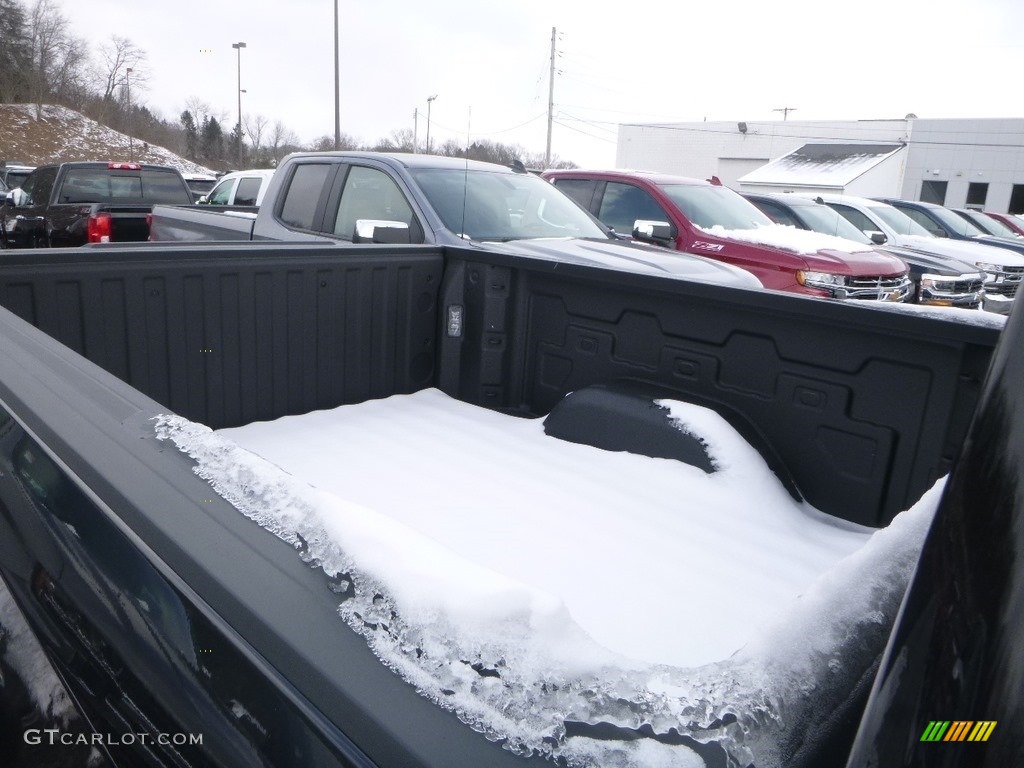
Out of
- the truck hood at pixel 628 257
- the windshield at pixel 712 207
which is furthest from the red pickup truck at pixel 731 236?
the truck hood at pixel 628 257

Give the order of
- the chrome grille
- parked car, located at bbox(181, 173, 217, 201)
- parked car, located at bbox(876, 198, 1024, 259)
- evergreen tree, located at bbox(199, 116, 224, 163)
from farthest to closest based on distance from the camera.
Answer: evergreen tree, located at bbox(199, 116, 224, 163) → parked car, located at bbox(181, 173, 217, 201) → parked car, located at bbox(876, 198, 1024, 259) → the chrome grille

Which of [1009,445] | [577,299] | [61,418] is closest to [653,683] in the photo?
[1009,445]

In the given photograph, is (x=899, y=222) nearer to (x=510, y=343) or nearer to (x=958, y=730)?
(x=510, y=343)

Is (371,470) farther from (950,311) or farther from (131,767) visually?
(950,311)

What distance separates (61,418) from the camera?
1438 mm

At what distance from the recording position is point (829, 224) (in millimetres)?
11086

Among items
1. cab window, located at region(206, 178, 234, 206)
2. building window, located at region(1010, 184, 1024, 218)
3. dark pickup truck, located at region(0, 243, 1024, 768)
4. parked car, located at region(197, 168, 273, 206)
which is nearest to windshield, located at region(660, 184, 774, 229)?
dark pickup truck, located at region(0, 243, 1024, 768)

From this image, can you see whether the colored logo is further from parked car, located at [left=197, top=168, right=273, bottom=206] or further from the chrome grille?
parked car, located at [left=197, top=168, right=273, bottom=206]

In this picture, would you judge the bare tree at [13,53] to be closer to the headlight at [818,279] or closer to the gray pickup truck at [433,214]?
the gray pickup truck at [433,214]

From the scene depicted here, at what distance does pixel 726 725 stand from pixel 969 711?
220 millimetres

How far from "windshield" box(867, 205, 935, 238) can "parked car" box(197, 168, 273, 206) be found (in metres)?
9.35

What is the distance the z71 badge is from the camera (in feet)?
23.8

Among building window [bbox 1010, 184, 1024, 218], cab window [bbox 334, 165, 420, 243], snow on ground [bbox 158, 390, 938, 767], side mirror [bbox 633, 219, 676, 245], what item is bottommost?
snow on ground [bbox 158, 390, 938, 767]

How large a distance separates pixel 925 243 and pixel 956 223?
3.67 meters
